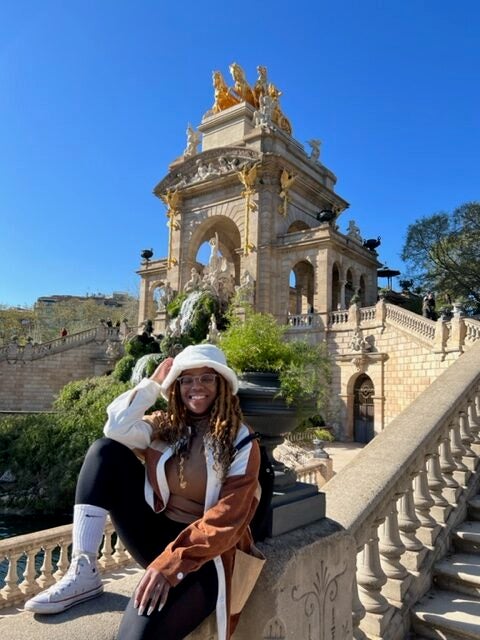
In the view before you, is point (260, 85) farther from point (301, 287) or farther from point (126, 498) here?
point (126, 498)

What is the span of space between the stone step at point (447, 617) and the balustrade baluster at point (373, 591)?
0.78ft

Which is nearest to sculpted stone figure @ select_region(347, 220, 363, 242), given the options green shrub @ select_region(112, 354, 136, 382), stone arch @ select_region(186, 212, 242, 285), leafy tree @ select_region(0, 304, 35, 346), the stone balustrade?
stone arch @ select_region(186, 212, 242, 285)

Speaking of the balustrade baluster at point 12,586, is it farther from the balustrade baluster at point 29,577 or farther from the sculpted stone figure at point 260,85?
the sculpted stone figure at point 260,85

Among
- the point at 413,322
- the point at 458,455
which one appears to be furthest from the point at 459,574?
the point at 413,322

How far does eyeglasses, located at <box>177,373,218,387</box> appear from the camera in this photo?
7.37 feet

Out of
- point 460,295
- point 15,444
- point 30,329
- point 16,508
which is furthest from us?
point 30,329

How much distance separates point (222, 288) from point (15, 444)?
487 inches

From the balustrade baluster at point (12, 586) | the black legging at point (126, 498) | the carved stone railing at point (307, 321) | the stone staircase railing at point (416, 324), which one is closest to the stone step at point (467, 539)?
the black legging at point (126, 498)

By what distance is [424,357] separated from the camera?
57.5 ft

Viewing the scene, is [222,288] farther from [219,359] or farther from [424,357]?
[219,359]

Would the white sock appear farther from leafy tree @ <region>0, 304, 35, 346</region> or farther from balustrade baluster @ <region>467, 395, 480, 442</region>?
leafy tree @ <region>0, 304, 35, 346</region>

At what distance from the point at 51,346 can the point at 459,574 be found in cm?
2951

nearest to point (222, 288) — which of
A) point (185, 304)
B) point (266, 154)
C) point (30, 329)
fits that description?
point (185, 304)

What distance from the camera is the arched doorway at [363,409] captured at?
20.2 m
